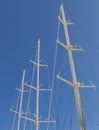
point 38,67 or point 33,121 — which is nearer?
point 33,121

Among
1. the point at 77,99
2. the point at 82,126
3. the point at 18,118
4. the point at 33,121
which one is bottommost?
the point at 82,126

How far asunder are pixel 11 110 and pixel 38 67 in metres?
17.7

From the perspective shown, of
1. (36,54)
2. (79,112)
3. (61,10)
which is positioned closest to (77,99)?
(79,112)

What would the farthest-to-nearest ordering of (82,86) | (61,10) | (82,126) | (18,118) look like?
(18,118) → (61,10) → (82,86) → (82,126)

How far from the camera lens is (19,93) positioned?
2522 inches

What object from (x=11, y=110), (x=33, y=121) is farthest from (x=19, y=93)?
(x=33, y=121)

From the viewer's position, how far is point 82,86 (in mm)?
24703

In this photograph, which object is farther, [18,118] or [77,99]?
[18,118]

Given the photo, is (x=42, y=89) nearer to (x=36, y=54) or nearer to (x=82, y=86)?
(x=36, y=54)

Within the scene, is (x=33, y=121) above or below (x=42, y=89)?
below

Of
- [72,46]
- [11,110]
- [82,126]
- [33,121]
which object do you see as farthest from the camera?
[11,110]

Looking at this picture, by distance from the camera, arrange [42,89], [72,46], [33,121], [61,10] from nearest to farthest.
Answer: [72,46] → [61,10] → [33,121] → [42,89]

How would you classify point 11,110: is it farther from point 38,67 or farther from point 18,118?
point 38,67

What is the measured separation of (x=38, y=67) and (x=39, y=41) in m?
5.19
